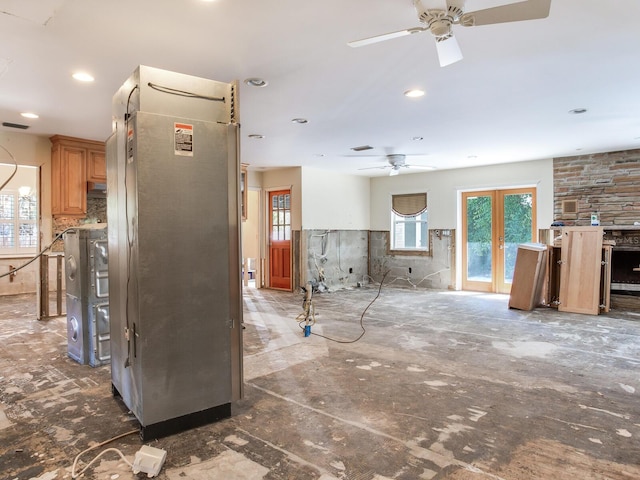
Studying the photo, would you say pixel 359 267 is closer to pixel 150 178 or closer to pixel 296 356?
pixel 296 356

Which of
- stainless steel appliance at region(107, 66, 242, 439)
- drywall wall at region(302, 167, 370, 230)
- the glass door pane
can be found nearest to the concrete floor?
stainless steel appliance at region(107, 66, 242, 439)

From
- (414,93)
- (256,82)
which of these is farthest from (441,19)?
(256,82)

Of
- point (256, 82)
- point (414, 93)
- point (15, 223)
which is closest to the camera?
point (256, 82)

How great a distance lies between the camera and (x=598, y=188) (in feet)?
21.6

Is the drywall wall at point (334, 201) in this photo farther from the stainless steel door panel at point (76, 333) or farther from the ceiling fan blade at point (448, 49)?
the ceiling fan blade at point (448, 49)

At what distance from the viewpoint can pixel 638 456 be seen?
204 centimetres

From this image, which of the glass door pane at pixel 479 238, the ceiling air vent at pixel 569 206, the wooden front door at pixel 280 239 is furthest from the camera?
the wooden front door at pixel 280 239

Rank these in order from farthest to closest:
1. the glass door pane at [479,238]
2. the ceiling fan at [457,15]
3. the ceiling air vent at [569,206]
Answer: the glass door pane at [479,238] < the ceiling air vent at [569,206] < the ceiling fan at [457,15]

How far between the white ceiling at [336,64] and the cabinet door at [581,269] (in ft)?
4.72

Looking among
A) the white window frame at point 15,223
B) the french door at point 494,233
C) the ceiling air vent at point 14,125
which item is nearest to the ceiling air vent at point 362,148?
the french door at point 494,233

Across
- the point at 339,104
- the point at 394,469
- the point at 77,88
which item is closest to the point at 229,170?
the point at 394,469

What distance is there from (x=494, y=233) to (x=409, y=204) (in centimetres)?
193

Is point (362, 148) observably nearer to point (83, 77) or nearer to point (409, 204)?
point (409, 204)

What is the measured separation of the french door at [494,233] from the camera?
24.3 ft
